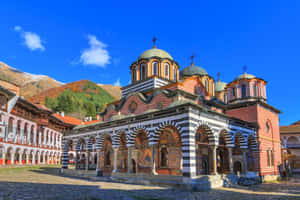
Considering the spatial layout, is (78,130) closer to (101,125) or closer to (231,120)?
(101,125)

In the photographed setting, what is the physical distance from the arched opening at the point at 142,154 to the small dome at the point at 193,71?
1234cm

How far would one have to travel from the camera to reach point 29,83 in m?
144

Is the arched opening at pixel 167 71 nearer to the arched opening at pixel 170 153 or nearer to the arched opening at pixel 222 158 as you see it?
the arched opening at pixel 170 153

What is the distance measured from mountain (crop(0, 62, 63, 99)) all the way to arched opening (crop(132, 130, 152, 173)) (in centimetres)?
12461

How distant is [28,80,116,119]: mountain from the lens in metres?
68.2

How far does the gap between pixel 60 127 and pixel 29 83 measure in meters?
112

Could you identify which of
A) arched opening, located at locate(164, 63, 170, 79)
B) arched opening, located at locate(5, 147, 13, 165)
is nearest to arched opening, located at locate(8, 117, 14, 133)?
arched opening, located at locate(5, 147, 13, 165)

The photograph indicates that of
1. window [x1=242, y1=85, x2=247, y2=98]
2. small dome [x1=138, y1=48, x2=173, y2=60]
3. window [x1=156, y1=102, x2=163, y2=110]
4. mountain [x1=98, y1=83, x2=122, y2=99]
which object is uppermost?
mountain [x1=98, y1=83, x2=122, y2=99]

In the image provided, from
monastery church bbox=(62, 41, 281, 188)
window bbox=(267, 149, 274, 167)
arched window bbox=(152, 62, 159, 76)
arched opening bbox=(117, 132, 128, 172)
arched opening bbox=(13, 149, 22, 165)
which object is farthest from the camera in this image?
arched opening bbox=(13, 149, 22, 165)

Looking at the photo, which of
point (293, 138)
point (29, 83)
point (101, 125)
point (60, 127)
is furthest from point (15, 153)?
point (29, 83)

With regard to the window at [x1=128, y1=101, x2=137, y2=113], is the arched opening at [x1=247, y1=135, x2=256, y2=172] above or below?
below

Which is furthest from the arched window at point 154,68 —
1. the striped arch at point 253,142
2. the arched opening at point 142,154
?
the striped arch at point 253,142

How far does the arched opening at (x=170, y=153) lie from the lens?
58.7ft

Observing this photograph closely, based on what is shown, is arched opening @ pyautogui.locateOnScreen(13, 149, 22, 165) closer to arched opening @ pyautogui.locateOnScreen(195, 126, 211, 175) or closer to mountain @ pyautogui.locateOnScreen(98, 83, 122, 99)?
arched opening @ pyautogui.locateOnScreen(195, 126, 211, 175)
